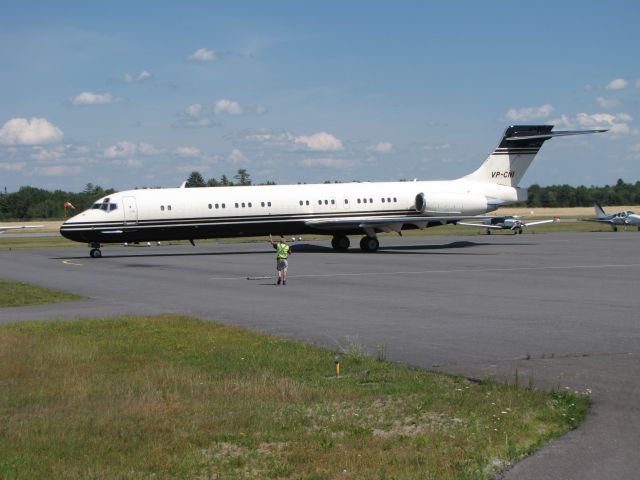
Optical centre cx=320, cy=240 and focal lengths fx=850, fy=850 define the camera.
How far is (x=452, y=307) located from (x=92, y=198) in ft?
412

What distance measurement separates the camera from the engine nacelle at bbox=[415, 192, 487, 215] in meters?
42.7

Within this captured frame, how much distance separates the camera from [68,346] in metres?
14.1

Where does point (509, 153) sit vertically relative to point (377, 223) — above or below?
above

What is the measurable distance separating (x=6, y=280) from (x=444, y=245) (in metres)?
25.5

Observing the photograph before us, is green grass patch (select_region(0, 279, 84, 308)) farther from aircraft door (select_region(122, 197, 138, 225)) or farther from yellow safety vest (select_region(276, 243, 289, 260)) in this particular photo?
aircraft door (select_region(122, 197, 138, 225))

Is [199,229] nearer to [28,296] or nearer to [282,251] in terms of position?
[282,251]

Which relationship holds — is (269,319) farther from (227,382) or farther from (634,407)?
(634,407)

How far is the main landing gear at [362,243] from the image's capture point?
42.4 m

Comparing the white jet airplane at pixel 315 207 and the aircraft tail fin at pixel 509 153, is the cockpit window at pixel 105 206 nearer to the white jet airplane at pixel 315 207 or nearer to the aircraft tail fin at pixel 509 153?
the white jet airplane at pixel 315 207

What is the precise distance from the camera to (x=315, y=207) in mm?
42094

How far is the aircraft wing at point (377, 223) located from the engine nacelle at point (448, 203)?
1.59 feet

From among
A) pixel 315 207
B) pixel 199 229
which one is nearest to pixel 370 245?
pixel 315 207

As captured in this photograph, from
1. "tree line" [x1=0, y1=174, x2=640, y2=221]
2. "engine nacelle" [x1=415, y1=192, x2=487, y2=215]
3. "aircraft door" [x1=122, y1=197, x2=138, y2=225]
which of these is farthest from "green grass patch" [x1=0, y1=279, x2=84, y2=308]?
"tree line" [x1=0, y1=174, x2=640, y2=221]

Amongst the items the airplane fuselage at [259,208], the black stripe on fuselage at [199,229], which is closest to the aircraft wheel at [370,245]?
the black stripe on fuselage at [199,229]
